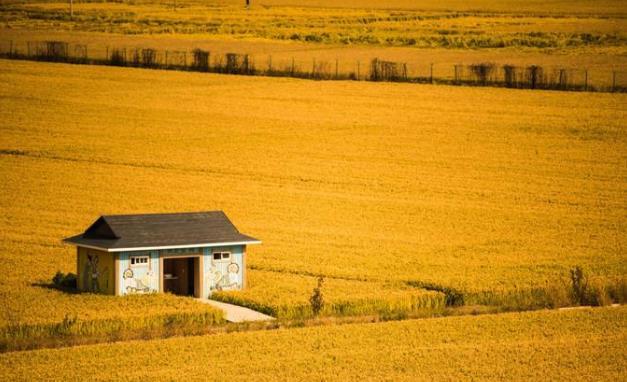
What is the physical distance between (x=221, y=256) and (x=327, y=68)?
43730 millimetres

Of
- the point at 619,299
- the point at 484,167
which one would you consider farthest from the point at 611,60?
the point at 619,299

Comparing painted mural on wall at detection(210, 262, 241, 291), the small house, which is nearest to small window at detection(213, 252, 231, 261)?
the small house

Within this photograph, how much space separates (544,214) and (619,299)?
36.1 ft

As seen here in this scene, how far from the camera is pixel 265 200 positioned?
47000mm

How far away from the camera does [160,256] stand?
34594mm

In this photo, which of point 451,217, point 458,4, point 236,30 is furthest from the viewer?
point 458,4

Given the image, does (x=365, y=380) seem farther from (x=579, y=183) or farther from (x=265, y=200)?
(x=579, y=183)

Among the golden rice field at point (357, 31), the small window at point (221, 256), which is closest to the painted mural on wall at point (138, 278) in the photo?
the small window at point (221, 256)

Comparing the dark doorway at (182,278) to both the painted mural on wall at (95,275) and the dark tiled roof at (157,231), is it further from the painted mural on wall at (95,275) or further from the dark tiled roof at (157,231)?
the painted mural on wall at (95,275)

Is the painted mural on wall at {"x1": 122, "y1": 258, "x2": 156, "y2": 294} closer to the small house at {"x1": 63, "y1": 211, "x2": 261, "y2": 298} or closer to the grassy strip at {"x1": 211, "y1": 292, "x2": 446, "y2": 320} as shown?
the small house at {"x1": 63, "y1": 211, "x2": 261, "y2": 298}

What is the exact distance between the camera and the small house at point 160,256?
34.2 meters

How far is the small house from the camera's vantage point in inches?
1345

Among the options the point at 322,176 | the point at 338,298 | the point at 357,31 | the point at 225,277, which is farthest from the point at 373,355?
the point at 357,31

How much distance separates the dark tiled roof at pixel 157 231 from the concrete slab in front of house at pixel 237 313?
187 cm
